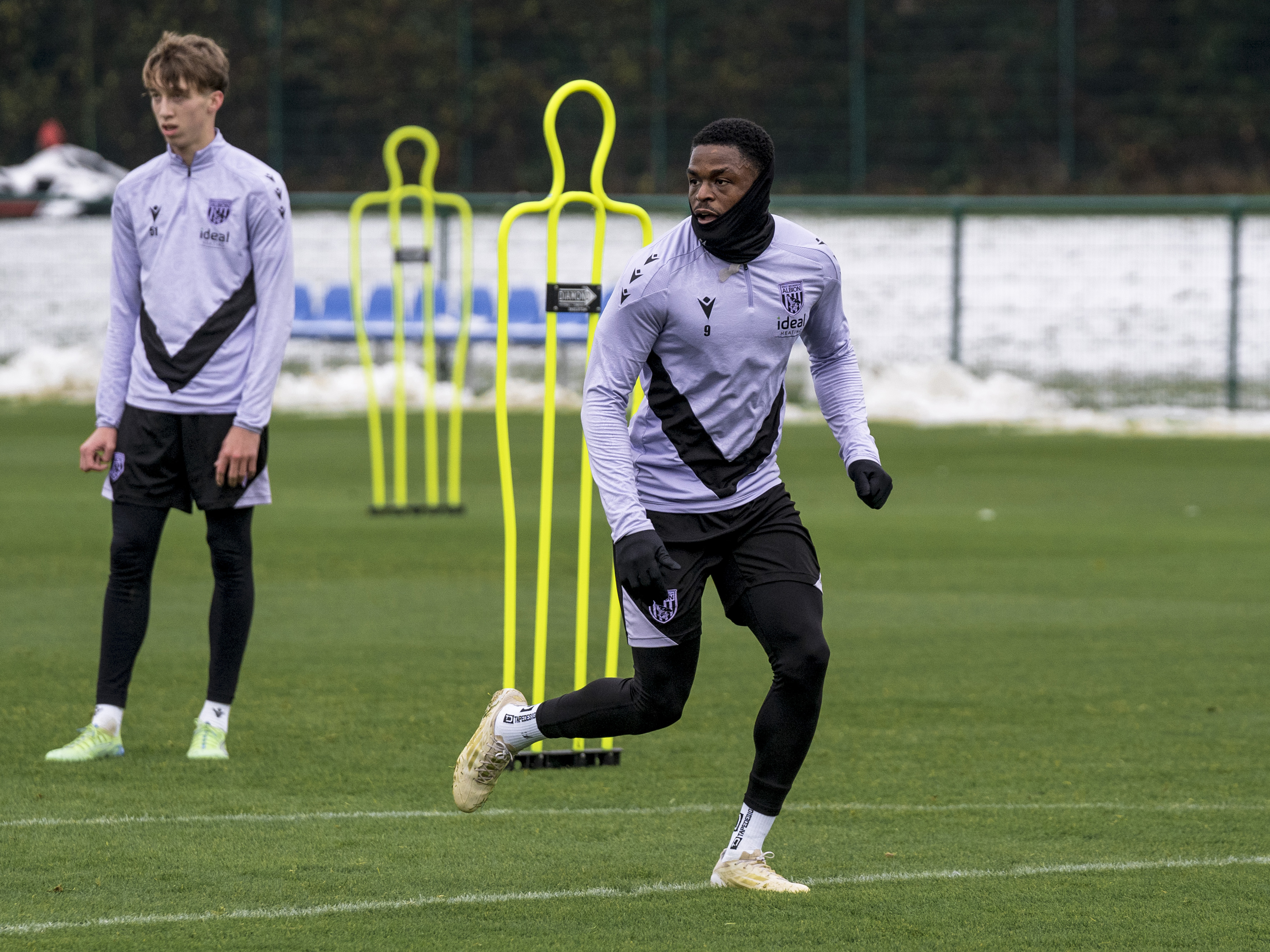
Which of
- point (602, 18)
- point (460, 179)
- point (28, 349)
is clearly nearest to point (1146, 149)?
point (602, 18)

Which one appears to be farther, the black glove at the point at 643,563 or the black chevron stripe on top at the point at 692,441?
the black chevron stripe on top at the point at 692,441

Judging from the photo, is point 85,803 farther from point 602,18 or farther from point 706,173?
point 602,18

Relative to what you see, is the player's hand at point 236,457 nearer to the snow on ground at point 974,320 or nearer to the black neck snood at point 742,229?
the black neck snood at point 742,229

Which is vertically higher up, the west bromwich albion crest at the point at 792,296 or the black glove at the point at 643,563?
the west bromwich albion crest at the point at 792,296

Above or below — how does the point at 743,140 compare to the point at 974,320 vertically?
above

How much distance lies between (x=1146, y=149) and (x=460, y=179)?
10.2 metres

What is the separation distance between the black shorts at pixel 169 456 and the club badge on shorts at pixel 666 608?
1.97m

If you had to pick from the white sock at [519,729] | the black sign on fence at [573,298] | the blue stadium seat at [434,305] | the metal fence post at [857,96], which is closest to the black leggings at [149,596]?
the black sign on fence at [573,298]

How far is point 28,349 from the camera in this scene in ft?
85.7

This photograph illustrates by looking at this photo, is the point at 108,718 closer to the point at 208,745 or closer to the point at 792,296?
the point at 208,745

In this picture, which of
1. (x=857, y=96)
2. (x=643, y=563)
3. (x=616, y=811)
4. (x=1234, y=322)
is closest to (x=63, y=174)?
(x=857, y=96)

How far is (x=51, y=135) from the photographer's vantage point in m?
30.8

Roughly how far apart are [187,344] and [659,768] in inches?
83.6

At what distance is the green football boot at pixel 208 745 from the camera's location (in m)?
6.64
